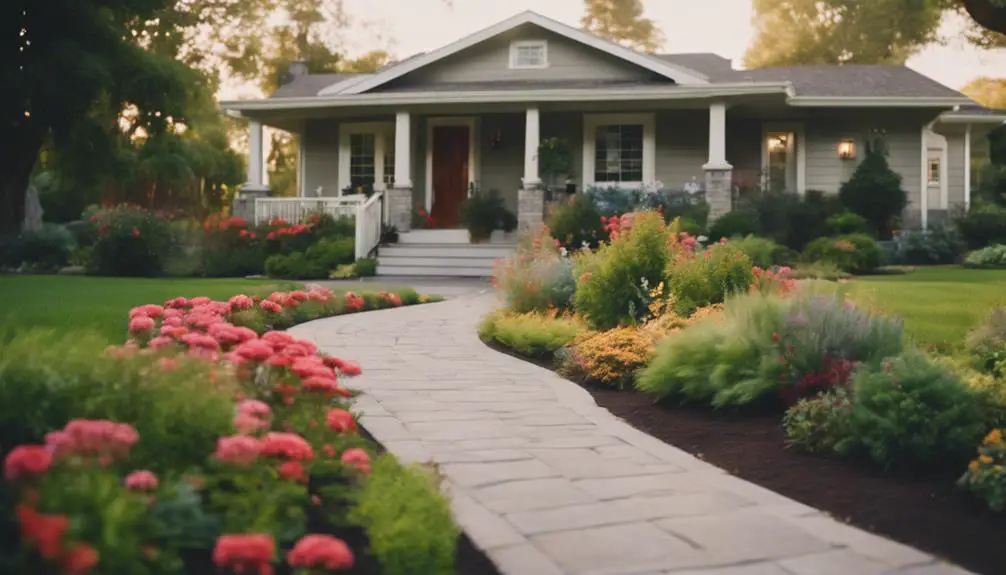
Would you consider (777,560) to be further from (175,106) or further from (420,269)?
(175,106)

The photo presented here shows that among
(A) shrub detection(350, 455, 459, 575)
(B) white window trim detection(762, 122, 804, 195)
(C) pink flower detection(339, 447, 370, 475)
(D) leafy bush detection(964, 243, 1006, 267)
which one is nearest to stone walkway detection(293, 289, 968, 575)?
(A) shrub detection(350, 455, 459, 575)

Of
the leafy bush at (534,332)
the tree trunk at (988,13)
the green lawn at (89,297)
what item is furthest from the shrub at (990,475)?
the tree trunk at (988,13)

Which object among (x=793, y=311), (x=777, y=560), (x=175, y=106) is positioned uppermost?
(x=175, y=106)

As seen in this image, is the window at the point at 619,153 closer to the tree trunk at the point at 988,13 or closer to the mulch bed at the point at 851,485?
the tree trunk at the point at 988,13

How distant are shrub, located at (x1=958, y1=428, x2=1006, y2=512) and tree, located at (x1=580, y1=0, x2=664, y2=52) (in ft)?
137

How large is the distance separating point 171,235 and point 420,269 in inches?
184

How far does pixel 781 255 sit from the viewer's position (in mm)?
14469

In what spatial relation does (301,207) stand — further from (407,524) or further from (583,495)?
(407,524)

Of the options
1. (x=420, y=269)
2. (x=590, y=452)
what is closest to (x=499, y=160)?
(x=420, y=269)

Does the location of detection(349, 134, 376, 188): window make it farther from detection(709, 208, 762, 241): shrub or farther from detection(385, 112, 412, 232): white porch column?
detection(709, 208, 762, 241): shrub

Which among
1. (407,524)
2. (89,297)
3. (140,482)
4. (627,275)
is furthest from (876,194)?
(140,482)

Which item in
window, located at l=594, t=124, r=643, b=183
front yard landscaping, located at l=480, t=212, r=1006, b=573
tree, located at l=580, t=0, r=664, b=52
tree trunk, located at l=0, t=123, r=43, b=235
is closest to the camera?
front yard landscaping, located at l=480, t=212, r=1006, b=573

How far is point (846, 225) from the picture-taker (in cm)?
1638

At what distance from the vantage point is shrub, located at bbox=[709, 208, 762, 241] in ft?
49.8
